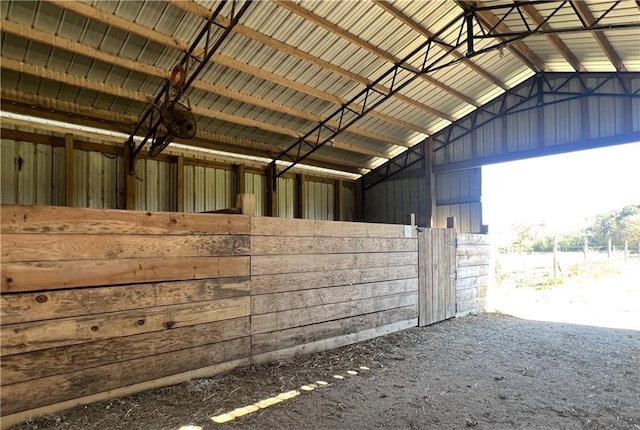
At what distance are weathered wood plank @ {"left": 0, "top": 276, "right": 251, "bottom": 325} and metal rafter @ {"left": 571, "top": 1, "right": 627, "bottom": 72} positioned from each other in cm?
601

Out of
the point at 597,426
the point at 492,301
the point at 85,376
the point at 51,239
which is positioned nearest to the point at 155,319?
the point at 85,376

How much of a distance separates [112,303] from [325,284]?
2124mm

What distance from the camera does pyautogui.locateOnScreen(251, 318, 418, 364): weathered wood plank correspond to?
3633 millimetres

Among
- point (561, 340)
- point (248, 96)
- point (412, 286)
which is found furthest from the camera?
point (248, 96)

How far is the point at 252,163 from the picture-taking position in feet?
30.5

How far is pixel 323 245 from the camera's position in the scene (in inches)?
167

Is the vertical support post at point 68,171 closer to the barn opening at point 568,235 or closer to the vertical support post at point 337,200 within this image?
the vertical support post at point 337,200

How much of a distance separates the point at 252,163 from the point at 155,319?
6.70m

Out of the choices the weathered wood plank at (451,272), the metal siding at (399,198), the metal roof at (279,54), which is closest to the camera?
the metal roof at (279,54)

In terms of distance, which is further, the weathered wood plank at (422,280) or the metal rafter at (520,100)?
the metal rafter at (520,100)

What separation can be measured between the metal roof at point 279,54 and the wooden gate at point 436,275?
302cm

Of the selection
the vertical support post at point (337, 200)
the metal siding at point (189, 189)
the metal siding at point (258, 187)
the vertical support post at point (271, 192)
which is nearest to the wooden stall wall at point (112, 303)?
the metal siding at point (189, 189)

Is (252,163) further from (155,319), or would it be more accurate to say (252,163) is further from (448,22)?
(155,319)

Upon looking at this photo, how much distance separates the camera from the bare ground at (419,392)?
8.37 ft
